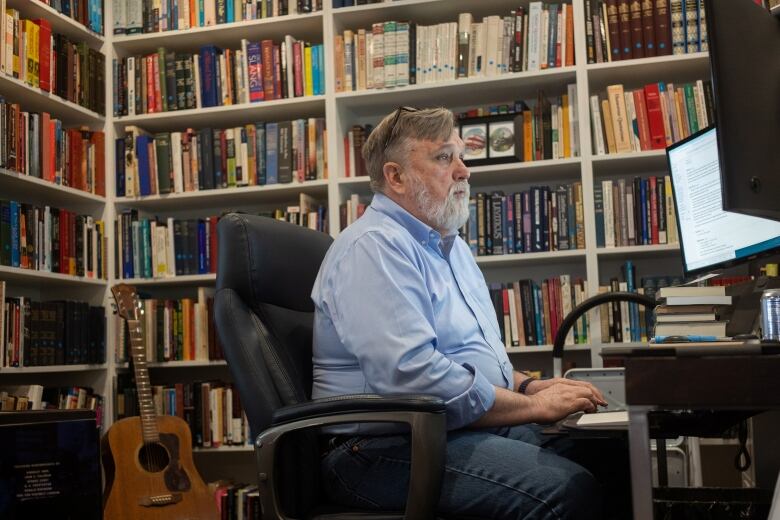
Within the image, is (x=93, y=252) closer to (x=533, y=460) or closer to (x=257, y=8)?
(x=257, y=8)

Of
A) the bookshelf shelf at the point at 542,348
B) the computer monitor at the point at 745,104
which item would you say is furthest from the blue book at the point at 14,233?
the computer monitor at the point at 745,104

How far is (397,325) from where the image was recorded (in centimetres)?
162

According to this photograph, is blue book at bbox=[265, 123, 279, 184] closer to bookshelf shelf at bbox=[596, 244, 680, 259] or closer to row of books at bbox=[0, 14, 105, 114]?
row of books at bbox=[0, 14, 105, 114]

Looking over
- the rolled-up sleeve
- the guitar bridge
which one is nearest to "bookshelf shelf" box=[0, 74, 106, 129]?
the guitar bridge

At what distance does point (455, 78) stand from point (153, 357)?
5.40ft

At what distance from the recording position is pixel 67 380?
3.60 metres

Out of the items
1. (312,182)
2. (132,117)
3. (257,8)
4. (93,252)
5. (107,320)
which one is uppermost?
(257,8)

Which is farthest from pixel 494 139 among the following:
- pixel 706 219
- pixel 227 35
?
pixel 706 219

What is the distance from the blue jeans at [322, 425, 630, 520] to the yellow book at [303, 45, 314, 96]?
2210 mm

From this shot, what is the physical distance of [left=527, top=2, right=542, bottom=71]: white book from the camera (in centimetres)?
336

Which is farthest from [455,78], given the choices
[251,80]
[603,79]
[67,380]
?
[67,380]

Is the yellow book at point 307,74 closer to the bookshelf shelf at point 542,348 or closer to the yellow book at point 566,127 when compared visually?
the yellow book at point 566,127

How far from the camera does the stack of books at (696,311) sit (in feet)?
6.02

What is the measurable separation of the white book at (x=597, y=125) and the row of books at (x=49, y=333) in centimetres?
206
